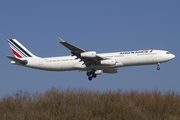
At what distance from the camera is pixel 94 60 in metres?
47.7

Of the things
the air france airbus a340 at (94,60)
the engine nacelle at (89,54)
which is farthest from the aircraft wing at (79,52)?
the engine nacelle at (89,54)

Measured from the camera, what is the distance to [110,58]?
47.7m

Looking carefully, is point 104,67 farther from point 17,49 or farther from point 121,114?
point 17,49

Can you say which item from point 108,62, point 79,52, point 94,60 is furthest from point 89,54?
point 108,62

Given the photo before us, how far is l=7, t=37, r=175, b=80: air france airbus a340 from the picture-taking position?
1828 inches

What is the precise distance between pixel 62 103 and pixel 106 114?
6388 mm

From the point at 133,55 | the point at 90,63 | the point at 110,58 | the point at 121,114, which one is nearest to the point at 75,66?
the point at 90,63

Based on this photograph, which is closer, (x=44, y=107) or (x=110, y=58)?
(x=44, y=107)

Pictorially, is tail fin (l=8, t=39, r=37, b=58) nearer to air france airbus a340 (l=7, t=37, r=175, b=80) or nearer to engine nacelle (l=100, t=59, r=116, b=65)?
air france airbus a340 (l=7, t=37, r=175, b=80)

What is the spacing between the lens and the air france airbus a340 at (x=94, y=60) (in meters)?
46.4

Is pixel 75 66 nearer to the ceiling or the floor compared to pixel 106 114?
nearer to the ceiling

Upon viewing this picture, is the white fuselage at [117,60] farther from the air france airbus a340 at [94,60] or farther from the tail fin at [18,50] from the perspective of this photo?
the tail fin at [18,50]

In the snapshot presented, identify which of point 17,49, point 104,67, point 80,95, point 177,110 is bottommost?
point 177,110

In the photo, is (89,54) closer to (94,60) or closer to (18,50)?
(94,60)
